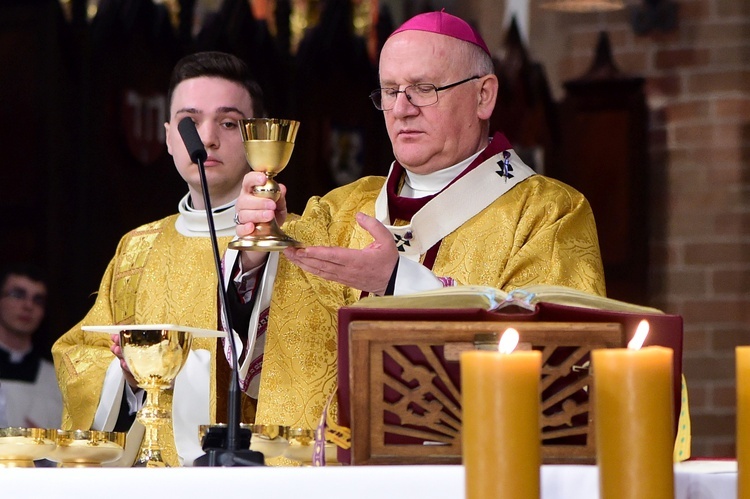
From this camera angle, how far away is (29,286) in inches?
262

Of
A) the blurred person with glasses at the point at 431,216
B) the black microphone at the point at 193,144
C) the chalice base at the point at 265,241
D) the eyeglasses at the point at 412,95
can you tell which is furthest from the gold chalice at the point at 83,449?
the eyeglasses at the point at 412,95

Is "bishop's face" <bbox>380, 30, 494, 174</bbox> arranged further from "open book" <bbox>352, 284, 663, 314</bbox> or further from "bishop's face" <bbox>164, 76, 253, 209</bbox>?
"open book" <bbox>352, 284, 663, 314</bbox>

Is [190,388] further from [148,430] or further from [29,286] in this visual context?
[29,286]

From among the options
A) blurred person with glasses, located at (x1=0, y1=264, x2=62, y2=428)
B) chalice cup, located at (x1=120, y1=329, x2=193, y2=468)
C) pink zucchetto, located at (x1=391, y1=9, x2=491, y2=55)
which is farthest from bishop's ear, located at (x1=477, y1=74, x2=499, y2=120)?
blurred person with glasses, located at (x1=0, y1=264, x2=62, y2=428)

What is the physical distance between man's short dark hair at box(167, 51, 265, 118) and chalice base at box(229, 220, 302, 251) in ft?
4.77

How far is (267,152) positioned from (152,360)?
1.59 ft

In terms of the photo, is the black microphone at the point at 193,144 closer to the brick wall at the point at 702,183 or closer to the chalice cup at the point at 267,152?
the chalice cup at the point at 267,152

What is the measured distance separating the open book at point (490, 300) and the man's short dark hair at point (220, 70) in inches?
80.1

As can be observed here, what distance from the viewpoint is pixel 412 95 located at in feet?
11.9

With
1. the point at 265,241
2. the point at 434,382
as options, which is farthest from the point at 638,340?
the point at 265,241

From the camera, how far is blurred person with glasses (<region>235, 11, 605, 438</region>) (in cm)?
365

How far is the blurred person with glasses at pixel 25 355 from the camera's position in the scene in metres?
6.66

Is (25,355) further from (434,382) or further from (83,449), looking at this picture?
(434,382)

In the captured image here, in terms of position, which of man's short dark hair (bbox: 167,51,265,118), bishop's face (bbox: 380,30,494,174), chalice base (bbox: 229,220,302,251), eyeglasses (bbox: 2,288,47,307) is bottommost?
chalice base (bbox: 229,220,302,251)
